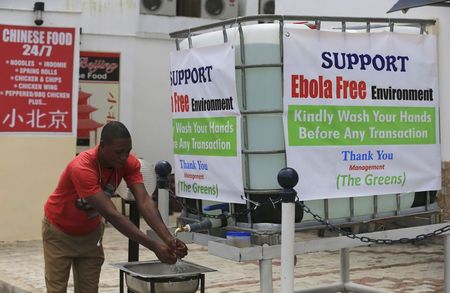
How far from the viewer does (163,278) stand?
4836mm

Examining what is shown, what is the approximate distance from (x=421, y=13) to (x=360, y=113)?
219 inches

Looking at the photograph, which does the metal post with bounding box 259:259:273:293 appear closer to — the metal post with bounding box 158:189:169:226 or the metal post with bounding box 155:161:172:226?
the metal post with bounding box 155:161:172:226

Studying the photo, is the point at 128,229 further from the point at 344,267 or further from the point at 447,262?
the point at 344,267

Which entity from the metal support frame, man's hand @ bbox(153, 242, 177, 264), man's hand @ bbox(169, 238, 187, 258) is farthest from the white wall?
man's hand @ bbox(153, 242, 177, 264)

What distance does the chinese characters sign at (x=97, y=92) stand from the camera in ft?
53.6

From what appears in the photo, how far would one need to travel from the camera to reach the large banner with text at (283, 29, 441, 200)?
18.4 ft

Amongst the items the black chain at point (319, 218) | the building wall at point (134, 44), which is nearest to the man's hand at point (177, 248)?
the black chain at point (319, 218)

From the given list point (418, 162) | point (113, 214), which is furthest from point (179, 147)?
point (418, 162)

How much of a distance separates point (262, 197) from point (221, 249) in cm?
51

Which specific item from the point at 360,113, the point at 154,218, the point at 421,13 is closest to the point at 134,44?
the point at 421,13

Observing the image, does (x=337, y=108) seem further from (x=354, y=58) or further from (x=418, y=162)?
(x=418, y=162)

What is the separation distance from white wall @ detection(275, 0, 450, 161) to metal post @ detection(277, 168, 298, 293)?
586 centimetres

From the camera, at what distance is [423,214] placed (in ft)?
21.1

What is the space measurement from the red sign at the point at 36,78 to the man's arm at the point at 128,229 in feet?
25.1
